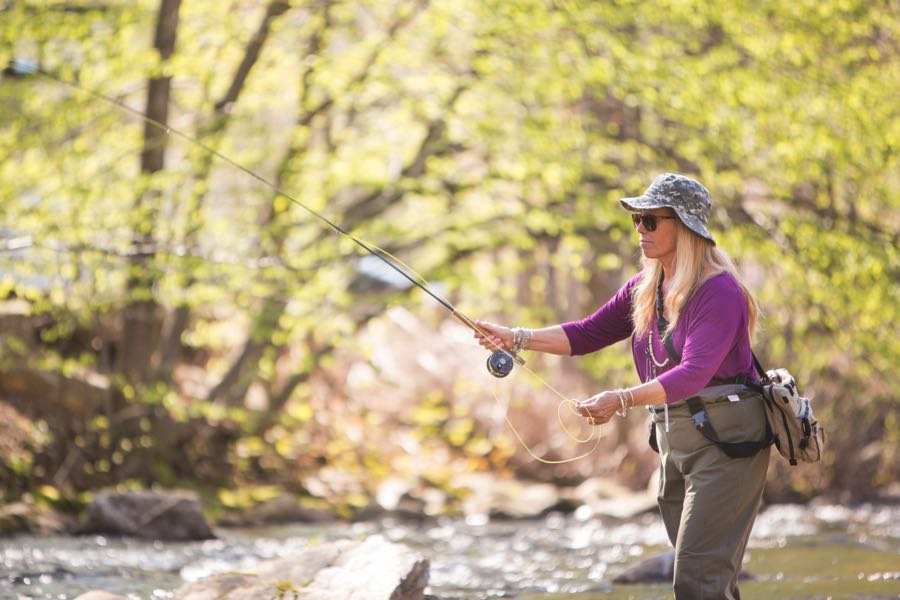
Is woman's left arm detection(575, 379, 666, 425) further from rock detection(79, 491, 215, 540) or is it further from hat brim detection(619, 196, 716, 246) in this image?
rock detection(79, 491, 215, 540)

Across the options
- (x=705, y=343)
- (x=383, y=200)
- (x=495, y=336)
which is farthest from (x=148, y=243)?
(x=705, y=343)

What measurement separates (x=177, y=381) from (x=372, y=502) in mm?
2406

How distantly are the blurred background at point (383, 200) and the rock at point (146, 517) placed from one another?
85 centimetres

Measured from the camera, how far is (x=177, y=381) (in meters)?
12.2

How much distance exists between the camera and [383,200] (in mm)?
10922

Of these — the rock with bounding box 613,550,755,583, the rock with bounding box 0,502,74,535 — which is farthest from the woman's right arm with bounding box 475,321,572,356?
the rock with bounding box 0,502,74,535

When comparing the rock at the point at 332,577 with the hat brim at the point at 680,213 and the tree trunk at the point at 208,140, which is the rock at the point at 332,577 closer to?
the hat brim at the point at 680,213

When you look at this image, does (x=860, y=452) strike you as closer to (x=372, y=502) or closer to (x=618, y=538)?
(x=618, y=538)

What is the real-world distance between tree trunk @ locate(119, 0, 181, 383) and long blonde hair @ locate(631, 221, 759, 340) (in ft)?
16.3

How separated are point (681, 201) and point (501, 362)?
86 cm

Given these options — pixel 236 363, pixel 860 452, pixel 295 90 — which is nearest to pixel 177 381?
pixel 236 363

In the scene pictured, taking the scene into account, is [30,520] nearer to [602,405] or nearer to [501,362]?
[501,362]

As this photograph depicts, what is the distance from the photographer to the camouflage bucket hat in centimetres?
385

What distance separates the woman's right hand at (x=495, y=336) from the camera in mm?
4309
